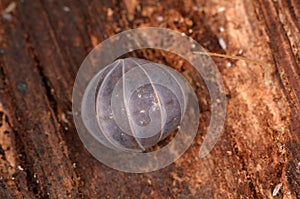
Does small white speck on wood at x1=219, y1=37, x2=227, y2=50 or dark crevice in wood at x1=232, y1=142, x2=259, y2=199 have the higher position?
small white speck on wood at x1=219, y1=37, x2=227, y2=50

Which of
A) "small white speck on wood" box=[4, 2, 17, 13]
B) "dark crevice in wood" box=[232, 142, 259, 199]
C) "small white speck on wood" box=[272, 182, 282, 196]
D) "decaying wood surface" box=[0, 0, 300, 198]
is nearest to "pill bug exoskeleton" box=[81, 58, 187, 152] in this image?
"decaying wood surface" box=[0, 0, 300, 198]

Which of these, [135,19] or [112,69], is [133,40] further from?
[112,69]

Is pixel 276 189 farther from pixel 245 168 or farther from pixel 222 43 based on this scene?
pixel 222 43

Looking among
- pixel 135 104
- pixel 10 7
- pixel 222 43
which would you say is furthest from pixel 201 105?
pixel 10 7

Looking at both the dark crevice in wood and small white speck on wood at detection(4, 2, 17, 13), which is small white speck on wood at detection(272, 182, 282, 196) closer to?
the dark crevice in wood

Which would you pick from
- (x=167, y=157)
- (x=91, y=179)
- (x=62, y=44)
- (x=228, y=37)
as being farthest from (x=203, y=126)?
(x=62, y=44)

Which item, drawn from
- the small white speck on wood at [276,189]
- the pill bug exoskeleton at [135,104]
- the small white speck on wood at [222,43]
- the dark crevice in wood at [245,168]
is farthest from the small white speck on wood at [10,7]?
the small white speck on wood at [276,189]

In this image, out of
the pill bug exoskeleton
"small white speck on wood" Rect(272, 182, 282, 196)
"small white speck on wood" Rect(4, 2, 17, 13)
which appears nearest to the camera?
the pill bug exoskeleton
